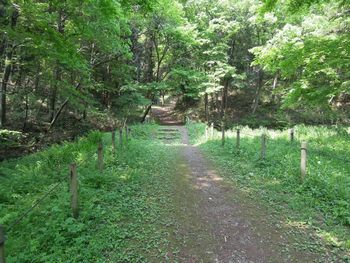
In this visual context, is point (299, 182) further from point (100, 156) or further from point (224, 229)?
point (100, 156)

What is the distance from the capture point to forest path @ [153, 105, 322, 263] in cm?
420

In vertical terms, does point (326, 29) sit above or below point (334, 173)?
above

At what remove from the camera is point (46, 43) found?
913 cm

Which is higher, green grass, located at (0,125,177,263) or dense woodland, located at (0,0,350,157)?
dense woodland, located at (0,0,350,157)

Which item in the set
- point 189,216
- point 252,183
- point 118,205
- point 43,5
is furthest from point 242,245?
point 43,5

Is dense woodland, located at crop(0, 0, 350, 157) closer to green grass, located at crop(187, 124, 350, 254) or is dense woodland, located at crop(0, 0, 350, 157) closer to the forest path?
green grass, located at crop(187, 124, 350, 254)

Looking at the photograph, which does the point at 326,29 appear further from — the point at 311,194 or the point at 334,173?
the point at 311,194

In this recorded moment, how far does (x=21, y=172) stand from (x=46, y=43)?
4252 mm

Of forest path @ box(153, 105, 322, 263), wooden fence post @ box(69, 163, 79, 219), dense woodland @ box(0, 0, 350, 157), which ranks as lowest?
forest path @ box(153, 105, 322, 263)

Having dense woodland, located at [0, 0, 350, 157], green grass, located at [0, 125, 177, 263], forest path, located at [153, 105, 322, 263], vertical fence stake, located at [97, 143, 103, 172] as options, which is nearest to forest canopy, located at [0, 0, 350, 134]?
dense woodland, located at [0, 0, 350, 157]

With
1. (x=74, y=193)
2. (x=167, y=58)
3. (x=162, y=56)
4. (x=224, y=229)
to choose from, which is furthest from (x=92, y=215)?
(x=167, y=58)

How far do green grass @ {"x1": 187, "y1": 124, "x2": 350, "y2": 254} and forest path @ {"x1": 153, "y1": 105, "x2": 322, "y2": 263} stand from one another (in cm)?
57

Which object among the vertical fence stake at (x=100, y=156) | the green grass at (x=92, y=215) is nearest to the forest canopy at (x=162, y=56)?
the vertical fence stake at (x=100, y=156)

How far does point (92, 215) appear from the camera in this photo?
5.09 metres
